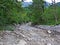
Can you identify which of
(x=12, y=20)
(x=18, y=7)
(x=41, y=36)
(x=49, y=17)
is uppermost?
(x=18, y=7)

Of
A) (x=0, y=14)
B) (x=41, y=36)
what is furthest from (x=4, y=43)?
(x=41, y=36)

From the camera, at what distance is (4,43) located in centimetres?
833

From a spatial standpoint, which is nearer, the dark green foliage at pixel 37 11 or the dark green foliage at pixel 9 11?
the dark green foliage at pixel 9 11

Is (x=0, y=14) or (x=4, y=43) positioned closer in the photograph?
(x=4, y=43)

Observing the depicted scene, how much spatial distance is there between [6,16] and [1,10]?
0.51 metres

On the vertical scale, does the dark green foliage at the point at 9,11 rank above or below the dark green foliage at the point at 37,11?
above

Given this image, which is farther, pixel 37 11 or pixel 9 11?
pixel 37 11

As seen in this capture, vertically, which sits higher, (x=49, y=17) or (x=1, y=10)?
(x=1, y=10)

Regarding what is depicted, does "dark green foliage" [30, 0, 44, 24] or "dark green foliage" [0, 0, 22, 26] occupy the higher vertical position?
"dark green foliage" [0, 0, 22, 26]

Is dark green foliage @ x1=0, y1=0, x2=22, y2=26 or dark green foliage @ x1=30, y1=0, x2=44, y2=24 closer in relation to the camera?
dark green foliage @ x1=0, y1=0, x2=22, y2=26

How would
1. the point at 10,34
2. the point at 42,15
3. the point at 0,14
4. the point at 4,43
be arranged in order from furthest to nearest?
the point at 42,15 → the point at 10,34 → the point at 0,14 → the point at 4,43

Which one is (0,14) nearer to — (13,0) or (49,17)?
(13,0)

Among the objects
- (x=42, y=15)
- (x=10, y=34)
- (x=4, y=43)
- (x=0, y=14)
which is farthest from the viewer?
(x=42, y=15)

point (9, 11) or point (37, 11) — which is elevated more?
point (9, 11)
